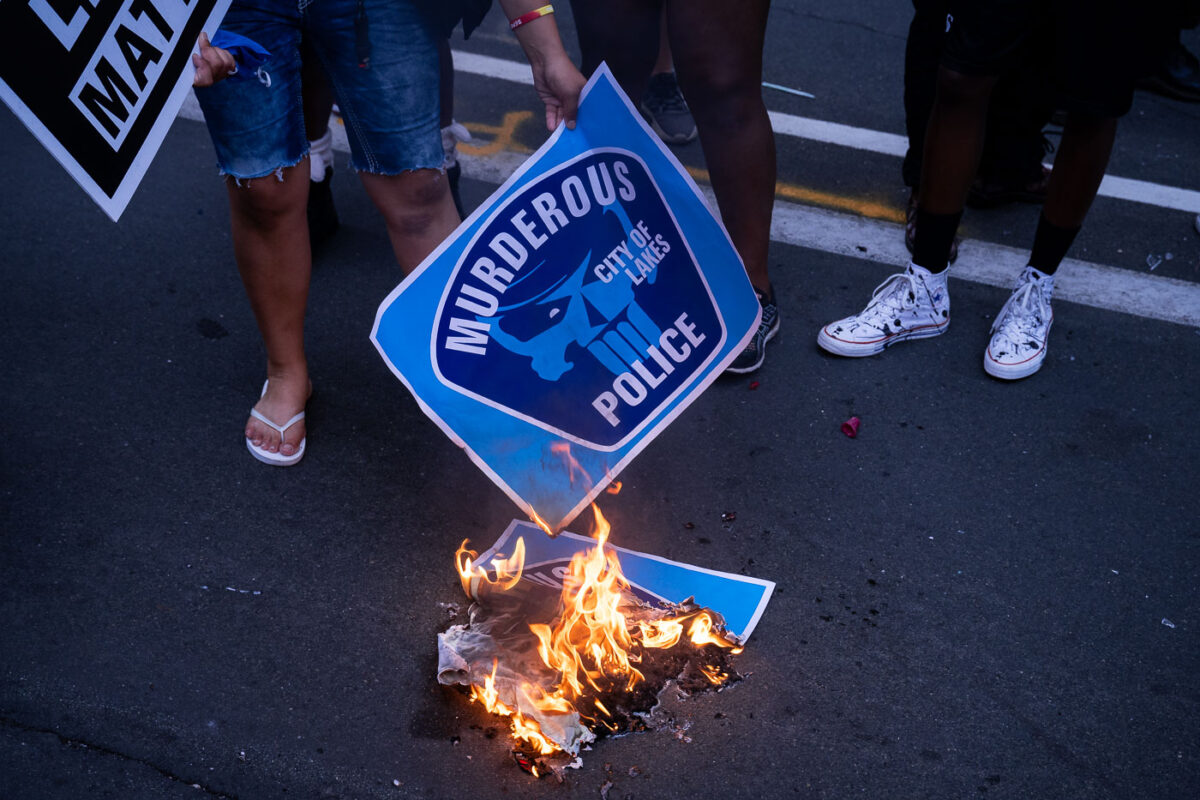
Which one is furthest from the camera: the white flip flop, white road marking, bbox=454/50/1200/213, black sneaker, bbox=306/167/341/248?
white road marking, bbox=454/50/1200/213

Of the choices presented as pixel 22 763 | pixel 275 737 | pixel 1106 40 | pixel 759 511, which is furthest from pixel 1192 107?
pixel 22 763

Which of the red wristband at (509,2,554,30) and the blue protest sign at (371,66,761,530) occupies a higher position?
the red wristband at (509,2,554,30)

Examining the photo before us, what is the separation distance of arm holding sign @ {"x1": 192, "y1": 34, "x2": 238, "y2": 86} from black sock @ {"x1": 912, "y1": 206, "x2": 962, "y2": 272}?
2.09 metres

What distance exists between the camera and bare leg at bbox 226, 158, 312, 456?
7.51 ft

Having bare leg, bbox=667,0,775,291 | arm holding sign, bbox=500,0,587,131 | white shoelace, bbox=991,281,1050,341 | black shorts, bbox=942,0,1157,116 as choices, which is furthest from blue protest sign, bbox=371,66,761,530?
white shoelace, bbox=991,281,1050,341

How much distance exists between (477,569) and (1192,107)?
13.7 feet

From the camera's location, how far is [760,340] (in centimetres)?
296

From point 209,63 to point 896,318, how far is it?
2.10 meters

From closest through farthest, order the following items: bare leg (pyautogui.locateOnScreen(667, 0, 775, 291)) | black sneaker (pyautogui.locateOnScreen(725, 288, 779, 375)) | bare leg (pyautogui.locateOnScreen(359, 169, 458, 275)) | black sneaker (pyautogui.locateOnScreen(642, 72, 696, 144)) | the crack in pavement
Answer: the crack in pavement → bare leg (pyautogui.locateOnScreen(359, 169, 458, 275)) → bare leg (pyautogui.locateOnScreen(667, 0, 775, 291)) → black sneaker (pyautogui.locateOnScreen(725, 288, 779, 375)) → black sneaker (pyautogui.locateOnScreen(642, 72, 696, 144))

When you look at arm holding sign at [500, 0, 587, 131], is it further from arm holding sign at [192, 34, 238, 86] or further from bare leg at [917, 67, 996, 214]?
bare leg at [917, 67, 996, 214]

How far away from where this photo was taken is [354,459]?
2650 mm

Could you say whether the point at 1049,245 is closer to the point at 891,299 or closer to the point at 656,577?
the point at 891,299

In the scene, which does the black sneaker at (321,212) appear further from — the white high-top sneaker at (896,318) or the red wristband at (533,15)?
the white high-top sneaker at (896,318)

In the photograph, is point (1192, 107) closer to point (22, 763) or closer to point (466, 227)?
point (466, 227)
